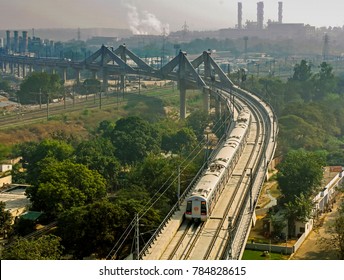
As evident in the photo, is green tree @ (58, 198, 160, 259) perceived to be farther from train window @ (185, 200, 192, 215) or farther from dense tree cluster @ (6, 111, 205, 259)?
train window @ (185, 200, 192, 215)

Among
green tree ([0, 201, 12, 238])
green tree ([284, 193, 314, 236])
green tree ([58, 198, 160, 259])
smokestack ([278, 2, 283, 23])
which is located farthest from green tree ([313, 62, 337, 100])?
smokestack ([278, 2, 283, 23])

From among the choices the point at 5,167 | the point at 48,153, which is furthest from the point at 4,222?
the point at 5,167

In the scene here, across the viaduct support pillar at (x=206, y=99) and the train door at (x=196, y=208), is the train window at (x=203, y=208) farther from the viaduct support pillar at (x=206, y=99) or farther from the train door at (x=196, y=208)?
the viaduct support pillar at (x=206, y=99)

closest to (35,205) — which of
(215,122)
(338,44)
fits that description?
(215,122)

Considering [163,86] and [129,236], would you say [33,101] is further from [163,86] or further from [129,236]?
[129,236]

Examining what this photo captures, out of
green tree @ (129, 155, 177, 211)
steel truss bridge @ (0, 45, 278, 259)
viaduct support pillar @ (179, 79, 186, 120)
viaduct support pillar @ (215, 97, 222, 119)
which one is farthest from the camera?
viaduct support pillar @ (179, 79, 186, 120)

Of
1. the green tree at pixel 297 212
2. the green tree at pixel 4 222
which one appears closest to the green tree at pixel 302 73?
the green tree at pixel 297 212

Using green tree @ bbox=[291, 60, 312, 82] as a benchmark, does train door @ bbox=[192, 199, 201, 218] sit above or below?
below

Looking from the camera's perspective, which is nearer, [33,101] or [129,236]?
[129,236]
